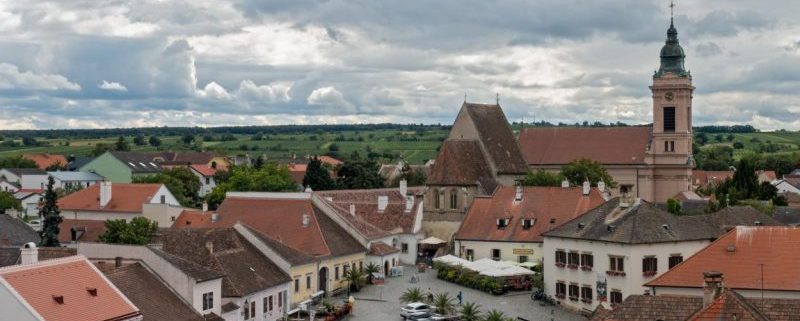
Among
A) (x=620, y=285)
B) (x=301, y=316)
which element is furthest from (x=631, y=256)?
(x=301, y=316)

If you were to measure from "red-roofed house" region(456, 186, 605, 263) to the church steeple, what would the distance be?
43811mm

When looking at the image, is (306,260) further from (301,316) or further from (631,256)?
(631,256)

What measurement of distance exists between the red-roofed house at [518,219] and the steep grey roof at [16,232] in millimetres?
29106

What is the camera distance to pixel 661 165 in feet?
378

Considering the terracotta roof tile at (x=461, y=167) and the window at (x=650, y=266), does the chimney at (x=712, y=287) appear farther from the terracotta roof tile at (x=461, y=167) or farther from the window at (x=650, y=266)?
the terracotta roof tile at (x=461, y=167)

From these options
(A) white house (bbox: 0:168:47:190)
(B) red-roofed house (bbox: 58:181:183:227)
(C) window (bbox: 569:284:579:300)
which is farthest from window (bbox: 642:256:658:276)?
(A) white house (bbox: 0:168:47:190)

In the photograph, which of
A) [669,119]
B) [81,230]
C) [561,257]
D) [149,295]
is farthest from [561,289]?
[669,119]

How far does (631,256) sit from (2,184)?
112405mm

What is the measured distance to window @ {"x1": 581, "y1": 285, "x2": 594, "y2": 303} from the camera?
57.8 meters

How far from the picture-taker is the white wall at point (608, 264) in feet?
182

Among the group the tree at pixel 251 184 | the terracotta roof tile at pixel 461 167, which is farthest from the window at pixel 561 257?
the tree at pixel 251 184

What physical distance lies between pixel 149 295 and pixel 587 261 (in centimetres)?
2560

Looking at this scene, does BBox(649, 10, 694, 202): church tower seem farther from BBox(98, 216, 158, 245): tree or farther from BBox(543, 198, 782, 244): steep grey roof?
BBox(98, 216, 158, 245): tree

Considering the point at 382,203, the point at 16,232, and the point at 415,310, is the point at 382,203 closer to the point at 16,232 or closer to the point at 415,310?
the point at 16,232
